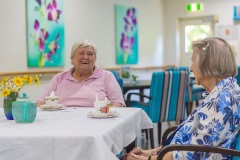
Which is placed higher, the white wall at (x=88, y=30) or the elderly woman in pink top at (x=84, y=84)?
the white wall at (x=88, y=30)

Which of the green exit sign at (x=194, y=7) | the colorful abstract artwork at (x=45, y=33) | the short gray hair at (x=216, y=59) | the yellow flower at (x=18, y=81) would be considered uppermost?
the green exit sign at (x=194, y=7)

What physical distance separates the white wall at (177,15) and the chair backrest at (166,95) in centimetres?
471

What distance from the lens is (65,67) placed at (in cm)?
616

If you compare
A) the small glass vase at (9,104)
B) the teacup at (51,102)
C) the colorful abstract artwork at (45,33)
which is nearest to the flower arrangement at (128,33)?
the colorful abstract artwork at (45,33)

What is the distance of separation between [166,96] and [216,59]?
2.58 m

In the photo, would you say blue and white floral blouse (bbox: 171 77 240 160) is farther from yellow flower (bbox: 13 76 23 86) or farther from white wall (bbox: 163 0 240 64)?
white wall (bbox: 163 0 240 64)

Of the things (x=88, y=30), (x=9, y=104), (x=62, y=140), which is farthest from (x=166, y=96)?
(x=62, y=140)

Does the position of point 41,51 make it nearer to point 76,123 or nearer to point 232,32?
point 76,123

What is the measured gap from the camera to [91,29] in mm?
6793

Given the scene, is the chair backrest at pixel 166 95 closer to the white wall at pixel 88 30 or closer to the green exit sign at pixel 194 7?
the white wall at pixel 88 30

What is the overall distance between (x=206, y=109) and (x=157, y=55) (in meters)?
7.35

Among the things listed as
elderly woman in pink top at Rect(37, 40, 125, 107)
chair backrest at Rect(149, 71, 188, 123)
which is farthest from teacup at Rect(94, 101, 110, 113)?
chair backrest at Rect(149, 71, 188, 123)

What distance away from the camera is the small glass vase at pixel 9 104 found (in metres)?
2.46

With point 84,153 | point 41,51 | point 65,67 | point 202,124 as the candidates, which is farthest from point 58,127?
point 65,67
